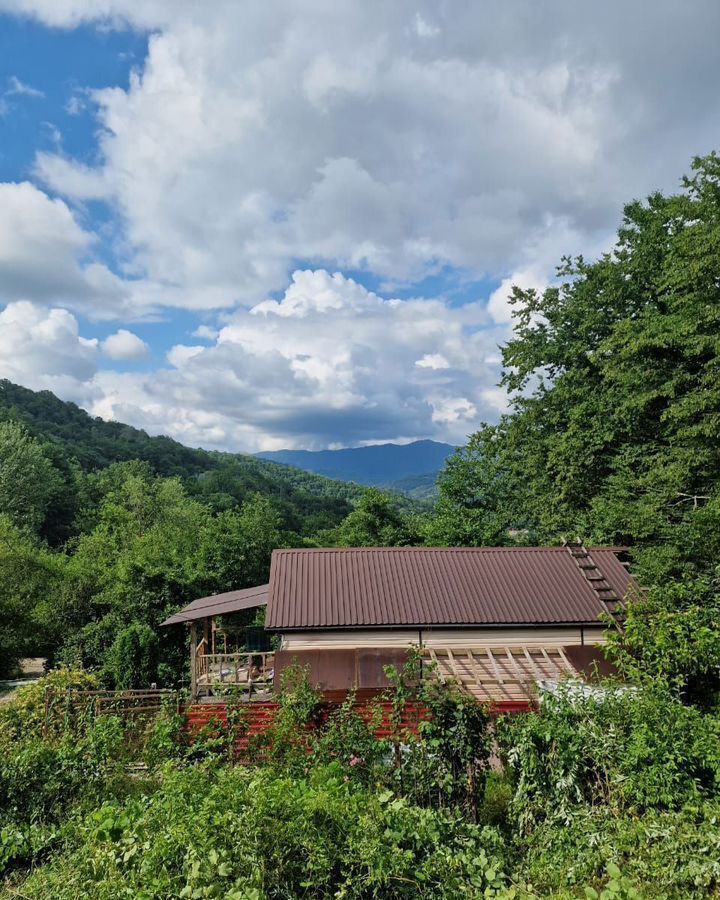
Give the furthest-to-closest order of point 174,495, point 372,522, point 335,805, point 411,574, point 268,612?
point 174,495, point 372,522, point 411,574, point 268,612, point 335,805

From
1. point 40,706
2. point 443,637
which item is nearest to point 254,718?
point 40,706

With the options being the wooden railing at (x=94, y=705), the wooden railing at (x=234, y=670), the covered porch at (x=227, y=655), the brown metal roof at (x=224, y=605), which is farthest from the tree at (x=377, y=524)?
the wooden railing at (x=94, y=705)

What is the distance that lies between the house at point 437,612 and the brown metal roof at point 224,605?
7 centimetres

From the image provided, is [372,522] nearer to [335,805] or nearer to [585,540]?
A: [585,540]

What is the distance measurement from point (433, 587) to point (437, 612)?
1.04 meters

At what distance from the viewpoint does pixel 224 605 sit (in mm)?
16688

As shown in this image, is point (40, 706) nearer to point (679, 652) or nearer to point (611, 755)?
point (611, 755)

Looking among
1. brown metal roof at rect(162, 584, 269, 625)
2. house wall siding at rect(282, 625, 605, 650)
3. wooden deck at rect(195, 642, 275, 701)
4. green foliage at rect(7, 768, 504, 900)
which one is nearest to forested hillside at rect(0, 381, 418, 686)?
wooden deck at rect(195, 642, 275, 701)

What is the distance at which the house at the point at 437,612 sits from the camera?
1377cm

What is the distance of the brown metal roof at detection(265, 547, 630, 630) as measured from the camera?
1475 centimetres

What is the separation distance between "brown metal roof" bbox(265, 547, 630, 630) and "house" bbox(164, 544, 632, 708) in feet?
0.10

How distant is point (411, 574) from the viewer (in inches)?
644

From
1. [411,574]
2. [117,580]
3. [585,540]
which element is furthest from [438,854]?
[117,580]

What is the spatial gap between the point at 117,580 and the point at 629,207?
27350 mm
